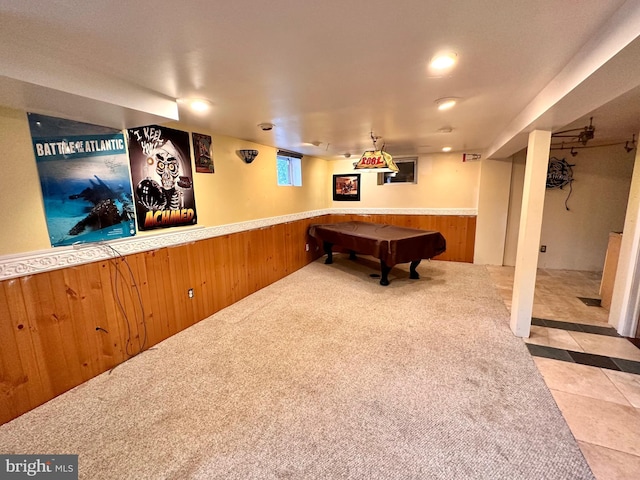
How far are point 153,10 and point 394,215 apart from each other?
5401mm

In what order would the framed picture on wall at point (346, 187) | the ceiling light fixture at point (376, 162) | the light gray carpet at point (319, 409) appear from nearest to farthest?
the light gray carpet at point (319, 409)
the ceiling light fixture at point (376, 162)
the framed picture on wall at point (346, 187)

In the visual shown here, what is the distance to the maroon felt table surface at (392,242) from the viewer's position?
376 cm

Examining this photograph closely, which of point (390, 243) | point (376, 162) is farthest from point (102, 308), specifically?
point (376, 162)

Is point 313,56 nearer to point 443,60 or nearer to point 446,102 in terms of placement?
point 443,60

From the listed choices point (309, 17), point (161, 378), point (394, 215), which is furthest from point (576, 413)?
point (394, 215)

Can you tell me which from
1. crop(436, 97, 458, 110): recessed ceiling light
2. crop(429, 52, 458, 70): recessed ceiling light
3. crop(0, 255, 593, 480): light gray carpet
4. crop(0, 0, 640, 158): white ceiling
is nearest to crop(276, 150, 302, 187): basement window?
crop(0, 0, 640, 158): white ceiling

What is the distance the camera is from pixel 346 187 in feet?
20.7

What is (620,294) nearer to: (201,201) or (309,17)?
(309,17)

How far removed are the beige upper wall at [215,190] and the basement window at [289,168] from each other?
A: 145 millimetres

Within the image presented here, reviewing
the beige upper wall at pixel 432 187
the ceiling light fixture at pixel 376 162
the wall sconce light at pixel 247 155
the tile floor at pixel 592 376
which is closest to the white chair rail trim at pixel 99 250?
the wall sconce light at pixel 247 155

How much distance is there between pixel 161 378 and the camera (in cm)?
218

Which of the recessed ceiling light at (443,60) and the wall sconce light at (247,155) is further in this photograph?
the wall sconce light at (247,155)

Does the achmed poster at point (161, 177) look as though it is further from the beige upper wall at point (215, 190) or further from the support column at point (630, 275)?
the support column at point (630, 275)

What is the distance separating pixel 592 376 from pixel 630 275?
126 centimetres
